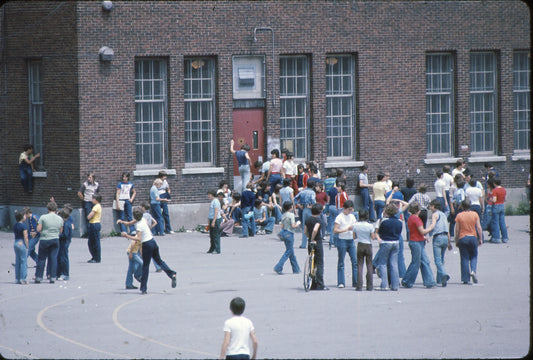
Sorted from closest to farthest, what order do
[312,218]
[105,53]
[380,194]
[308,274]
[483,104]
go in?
1. [308,274]
2. [312,218]
3. [105,53]
4. [380,194]
5. [483,104]

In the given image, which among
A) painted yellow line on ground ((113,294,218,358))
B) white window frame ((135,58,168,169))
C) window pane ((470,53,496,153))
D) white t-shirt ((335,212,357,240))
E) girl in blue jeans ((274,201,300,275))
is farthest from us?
window pane ((470,53,496,153))

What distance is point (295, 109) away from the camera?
1104 inches

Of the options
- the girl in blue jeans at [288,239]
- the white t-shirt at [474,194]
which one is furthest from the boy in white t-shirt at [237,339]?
the white t-shirt at [474,194]

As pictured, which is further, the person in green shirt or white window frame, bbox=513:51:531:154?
white window frame, bbox=513:51:531:154

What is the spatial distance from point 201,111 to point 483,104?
1018cm

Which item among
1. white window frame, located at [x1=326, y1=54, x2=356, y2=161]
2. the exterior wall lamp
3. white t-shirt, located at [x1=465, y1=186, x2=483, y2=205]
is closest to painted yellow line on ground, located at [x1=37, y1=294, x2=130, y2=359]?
the exterior wall lamp

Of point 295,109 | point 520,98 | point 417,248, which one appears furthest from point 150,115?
point 520,98

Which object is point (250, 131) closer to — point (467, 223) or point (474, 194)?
point (474, 194)

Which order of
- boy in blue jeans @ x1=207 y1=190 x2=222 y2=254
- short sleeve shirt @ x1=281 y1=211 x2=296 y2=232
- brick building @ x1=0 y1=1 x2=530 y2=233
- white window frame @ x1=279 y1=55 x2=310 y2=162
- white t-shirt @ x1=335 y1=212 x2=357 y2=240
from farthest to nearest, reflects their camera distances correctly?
1. white window frame @ x1=279 y1=55 x2=310 y2=162
2. brick building @ x1=0 y1=1 x2=530 y2=233
3. boy in blue jeans @ x1=207 y1=190 x2=222 y2=254
4. short sleeve shirt @ x1=281 y1=211 x2=296 y2=232
5. white t-shirt @ x1=335 y1=212 x2=357 y2=240

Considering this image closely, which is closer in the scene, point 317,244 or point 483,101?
point 317,244

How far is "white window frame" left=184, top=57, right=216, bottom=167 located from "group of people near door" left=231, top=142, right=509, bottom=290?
1014 millimetres

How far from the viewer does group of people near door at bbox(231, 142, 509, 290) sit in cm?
1717

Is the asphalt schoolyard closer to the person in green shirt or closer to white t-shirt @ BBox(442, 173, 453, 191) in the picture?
the person in green shirt

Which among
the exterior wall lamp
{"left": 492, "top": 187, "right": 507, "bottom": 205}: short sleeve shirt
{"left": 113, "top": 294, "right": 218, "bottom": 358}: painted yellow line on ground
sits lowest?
{"left": 113, "top": 294, "right": 218, "bottom": 358}: painted yellow line on ground
